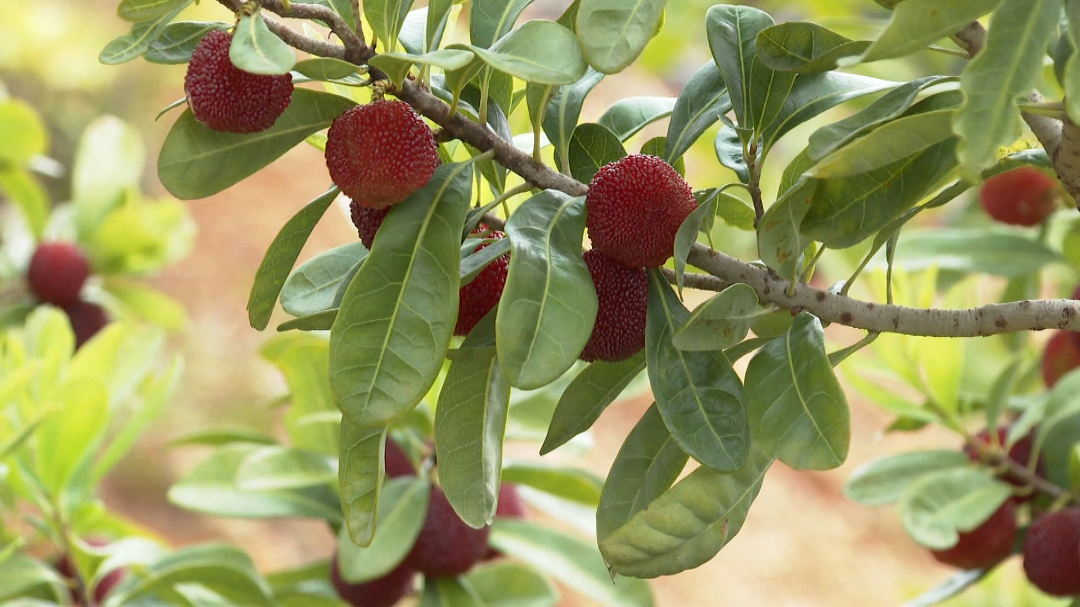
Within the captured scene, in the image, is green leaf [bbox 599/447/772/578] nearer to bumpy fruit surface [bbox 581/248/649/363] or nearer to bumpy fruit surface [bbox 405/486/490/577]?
bumpy fruit surface [bbox 581/248/649/363]

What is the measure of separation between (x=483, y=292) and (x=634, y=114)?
0.62 feet

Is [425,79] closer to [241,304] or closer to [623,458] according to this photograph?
[623,458]

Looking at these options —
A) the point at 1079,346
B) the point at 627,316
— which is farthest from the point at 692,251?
the point at 1079,346

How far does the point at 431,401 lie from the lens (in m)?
0.96

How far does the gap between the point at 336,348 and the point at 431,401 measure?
484mm

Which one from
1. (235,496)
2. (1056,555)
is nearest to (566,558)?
(235,496)

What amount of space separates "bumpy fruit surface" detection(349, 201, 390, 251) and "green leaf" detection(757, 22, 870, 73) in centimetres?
22

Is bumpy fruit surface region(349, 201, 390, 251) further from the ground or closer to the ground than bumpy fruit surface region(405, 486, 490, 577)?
further from the ground

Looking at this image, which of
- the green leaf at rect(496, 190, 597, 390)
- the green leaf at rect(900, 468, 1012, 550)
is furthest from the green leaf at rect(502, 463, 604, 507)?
the green leaf at rect(496, 190, 597, 390)

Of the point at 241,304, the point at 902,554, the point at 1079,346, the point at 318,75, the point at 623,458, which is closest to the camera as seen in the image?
the point at 318,75

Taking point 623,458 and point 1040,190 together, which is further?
point 1040,190

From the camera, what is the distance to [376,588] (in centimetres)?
97

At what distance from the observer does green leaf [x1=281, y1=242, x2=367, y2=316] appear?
56 cm

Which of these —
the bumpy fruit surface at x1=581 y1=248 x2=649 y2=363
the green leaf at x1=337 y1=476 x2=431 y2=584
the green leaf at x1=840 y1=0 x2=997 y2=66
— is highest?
the green leaf at x1=840 y1=0 x2=997 y2=66
